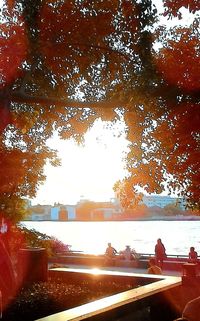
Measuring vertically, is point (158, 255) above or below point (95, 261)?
above

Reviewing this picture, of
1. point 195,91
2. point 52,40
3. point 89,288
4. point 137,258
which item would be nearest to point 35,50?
point 52,40

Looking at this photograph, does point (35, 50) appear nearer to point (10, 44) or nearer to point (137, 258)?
point (10, 44)

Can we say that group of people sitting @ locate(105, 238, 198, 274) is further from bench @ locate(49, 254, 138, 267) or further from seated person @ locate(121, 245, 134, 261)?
bench @ locate(49, 254, 138, 267)

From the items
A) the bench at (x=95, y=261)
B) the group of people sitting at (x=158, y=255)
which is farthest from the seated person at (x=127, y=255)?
the bench at (x=95, y=261)

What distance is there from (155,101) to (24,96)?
260 centimetres

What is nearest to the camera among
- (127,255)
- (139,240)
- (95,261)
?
(127,255)

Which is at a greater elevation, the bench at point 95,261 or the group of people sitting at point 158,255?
the group of people sitting at point 158,255

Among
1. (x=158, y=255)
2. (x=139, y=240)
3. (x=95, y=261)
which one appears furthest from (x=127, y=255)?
(x=139, y=240)

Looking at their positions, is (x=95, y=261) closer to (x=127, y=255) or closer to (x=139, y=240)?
(x=127, y=255)

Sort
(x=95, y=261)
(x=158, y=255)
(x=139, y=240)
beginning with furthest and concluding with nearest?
(x=139, y=240)
(x=95, y=261)
(x=158, y=255)

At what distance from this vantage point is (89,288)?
11.7 m

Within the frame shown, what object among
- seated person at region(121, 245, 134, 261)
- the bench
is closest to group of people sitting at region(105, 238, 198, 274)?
seated person at region(121, 245, 134, 261)

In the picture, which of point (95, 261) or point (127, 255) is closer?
point (127, 255)

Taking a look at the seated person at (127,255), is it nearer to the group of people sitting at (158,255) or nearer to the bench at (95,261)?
the group of people sitting at (158,255)
